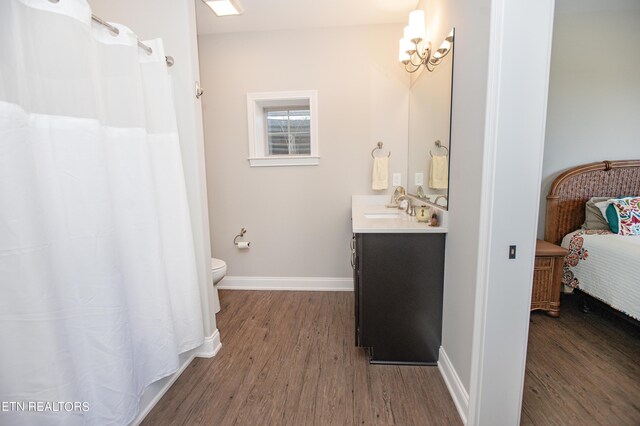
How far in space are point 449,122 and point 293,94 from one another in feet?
5.30

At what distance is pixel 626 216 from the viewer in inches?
93.9

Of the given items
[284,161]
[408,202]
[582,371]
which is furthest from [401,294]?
[284,161]

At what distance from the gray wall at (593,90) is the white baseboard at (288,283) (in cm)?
206

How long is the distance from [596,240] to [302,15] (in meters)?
3.09

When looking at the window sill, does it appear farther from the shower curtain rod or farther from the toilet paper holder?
the shower curtain rod

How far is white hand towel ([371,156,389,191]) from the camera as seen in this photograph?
9.04 ft

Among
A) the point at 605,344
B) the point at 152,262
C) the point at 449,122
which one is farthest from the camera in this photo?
the point at 605,344

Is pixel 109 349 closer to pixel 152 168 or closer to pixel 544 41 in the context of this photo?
pixel 152 168

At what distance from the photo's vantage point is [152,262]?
1416mm

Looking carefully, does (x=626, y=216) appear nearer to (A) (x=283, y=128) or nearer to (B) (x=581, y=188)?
(B) (x=581, y=188)

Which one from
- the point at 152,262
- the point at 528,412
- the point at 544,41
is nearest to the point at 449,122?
the point at 544,41

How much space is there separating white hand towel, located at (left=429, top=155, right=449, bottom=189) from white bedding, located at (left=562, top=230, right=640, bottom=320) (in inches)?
57.6

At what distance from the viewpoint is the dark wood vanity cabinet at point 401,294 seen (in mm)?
1744

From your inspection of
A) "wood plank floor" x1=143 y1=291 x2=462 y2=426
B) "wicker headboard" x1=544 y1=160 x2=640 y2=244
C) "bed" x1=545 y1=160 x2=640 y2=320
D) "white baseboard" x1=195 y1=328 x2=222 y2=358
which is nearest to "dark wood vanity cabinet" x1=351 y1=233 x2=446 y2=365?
"wood plank floor" x1=143 y1=291 x2=462 y2=426
